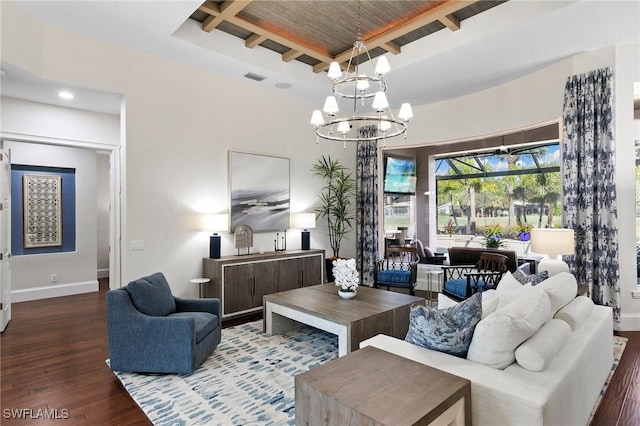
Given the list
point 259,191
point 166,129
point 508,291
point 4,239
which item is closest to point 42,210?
point 4,239

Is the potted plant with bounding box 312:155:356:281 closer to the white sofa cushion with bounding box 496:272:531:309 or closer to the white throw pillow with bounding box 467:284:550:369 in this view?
the white sofa cushion with bounding box 496:272:531:309

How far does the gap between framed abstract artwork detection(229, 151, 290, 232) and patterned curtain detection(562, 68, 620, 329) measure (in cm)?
407

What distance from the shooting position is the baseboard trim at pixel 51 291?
579cm

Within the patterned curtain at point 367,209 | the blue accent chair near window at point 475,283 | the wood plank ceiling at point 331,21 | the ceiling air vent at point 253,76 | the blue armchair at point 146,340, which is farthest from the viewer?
the patterned curtain at point 367,209

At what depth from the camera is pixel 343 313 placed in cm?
347

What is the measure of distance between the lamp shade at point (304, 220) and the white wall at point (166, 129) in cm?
50

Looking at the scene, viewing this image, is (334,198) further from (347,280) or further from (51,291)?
(51,291)

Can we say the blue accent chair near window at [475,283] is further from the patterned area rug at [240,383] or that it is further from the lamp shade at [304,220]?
the lamp shade at [304,220]

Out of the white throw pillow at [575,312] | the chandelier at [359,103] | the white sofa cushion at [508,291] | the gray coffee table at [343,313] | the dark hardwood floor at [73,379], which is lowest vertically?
the dark hardwood floor at [73,379]

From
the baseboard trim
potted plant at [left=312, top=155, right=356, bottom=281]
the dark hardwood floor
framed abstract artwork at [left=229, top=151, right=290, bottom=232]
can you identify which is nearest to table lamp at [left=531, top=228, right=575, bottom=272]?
the dark hardwood floor

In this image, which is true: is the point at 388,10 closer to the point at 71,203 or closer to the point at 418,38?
the point at 418,38

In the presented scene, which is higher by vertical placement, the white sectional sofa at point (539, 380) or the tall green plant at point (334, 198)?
the tall green plant at point (334, 198)

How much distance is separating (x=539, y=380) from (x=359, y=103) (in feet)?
18.3

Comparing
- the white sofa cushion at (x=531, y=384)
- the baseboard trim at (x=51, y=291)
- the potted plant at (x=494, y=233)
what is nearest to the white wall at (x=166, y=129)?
the baseboard trim at (x=51, y=291)
